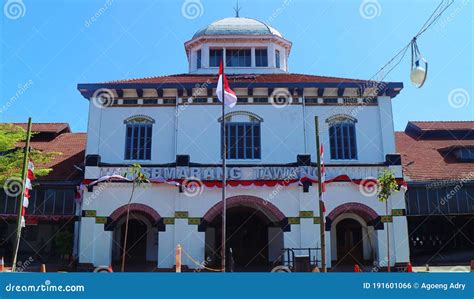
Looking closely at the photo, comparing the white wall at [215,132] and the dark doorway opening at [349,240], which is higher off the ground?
the white wall at [215,132]

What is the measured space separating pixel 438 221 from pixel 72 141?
68.7 feet

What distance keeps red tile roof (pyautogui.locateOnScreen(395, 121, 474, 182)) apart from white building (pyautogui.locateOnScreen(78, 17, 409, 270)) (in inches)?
126

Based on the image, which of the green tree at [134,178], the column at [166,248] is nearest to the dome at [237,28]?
the green tree at [134,178]

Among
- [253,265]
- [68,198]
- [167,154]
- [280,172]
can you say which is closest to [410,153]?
[280,172]

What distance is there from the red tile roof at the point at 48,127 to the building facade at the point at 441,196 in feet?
66.4

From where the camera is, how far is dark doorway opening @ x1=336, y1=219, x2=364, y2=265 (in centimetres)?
2161

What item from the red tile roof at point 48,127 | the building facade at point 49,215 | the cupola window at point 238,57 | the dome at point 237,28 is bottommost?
the building facade at point 49,215

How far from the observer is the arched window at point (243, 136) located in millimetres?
20312

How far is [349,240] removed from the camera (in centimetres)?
Result: 2192

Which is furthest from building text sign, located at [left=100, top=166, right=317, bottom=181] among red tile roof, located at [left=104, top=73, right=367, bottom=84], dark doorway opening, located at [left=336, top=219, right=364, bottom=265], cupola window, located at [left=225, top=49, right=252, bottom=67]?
cupola window, located at [left=225, top=49, right=252, bottom=67]

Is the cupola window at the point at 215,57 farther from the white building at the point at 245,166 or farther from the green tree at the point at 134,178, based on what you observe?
the green tree at the point at 134,178

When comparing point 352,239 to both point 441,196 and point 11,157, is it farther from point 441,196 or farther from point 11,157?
point 11,157

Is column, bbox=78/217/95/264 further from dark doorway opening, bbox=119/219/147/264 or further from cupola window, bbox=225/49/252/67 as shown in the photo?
cupola window, bbox=225/49/252/67

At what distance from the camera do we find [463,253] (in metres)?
22.1
